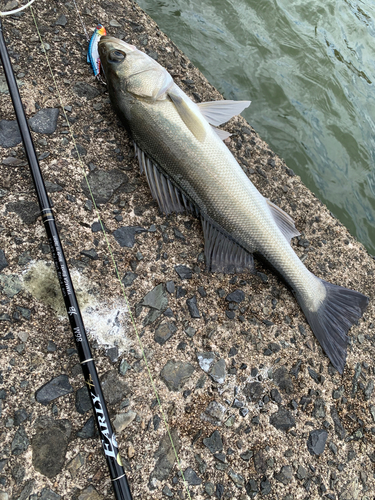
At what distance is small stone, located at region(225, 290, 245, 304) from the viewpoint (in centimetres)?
269

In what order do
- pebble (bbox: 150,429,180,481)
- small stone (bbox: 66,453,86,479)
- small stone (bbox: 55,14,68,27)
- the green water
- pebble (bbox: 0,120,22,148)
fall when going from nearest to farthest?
1. small stone (bbox: 66,453,86,479)
2. pebble (bbox: 150,429,180,481)
3. pebble (bbox: 0,120,22,148)
4. small stone (bbox: 55,14,68,27)
5. the green water

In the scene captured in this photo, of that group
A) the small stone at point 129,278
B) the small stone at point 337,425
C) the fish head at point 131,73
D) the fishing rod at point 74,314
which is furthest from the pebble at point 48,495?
the fish head at point 131,73


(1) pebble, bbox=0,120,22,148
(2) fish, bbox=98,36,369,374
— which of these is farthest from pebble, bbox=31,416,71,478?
(1) pebble, bbox=0,120,22,148

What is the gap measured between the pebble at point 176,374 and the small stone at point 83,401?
468 mm

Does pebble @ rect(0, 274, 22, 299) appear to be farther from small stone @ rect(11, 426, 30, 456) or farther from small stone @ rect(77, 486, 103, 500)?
small stone @ rect(77, 486, 103, 500)

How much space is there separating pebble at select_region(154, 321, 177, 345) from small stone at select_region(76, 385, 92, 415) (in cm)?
54

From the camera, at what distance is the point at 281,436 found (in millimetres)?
2410

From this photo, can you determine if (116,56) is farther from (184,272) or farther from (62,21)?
(184,272)

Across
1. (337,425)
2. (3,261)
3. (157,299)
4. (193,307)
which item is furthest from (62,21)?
(337,425)

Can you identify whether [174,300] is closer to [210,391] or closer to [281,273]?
[210,391]

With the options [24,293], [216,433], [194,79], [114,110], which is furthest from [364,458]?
[194,79]

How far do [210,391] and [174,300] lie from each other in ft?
2.11

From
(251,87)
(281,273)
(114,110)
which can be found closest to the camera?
(281,273)

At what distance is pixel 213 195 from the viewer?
270cm
